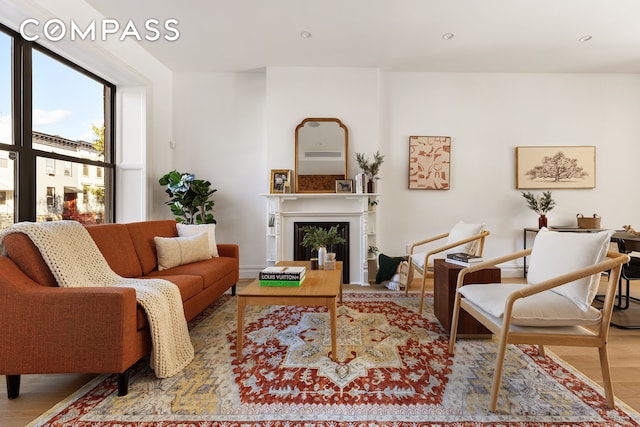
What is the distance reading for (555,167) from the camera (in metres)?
4.43

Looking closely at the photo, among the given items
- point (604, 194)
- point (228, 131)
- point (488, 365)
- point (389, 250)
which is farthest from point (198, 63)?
point (604, 194)

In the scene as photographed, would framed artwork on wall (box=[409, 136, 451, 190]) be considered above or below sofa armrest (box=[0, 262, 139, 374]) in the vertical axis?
above

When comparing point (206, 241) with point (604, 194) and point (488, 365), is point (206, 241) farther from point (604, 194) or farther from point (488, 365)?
point (604, 194)

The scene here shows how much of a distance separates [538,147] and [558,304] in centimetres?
367

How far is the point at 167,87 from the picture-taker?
4312 millimetres

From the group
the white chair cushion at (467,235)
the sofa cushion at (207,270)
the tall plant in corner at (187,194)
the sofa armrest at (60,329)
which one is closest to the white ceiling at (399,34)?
the tall plant in corner at (187,194)

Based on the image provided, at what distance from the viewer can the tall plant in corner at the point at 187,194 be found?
12.9 ft

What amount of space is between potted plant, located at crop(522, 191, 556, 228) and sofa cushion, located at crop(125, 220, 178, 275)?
459cm

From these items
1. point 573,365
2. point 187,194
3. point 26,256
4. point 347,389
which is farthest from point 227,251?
point 573,365

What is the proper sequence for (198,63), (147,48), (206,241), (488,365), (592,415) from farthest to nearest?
(198,63), (147,48), (206,241), (488,365), (592,415)

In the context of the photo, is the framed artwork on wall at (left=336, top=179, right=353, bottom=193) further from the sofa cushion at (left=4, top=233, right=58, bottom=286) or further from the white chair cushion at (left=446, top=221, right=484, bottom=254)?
the sofa cushion at (left=4, top=233, right=58, bottom=286)

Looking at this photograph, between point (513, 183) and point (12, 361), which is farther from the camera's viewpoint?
point (513, 183)

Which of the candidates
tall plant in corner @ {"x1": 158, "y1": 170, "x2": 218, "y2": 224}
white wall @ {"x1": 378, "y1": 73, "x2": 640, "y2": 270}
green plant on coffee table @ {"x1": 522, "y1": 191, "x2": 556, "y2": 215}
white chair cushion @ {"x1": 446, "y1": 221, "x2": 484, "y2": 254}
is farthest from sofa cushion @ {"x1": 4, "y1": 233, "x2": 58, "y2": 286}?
green plant on coffee table @ {"x1": 522, "y1": 191, "x2": 556, "y2": 215}

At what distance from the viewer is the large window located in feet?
8.48
